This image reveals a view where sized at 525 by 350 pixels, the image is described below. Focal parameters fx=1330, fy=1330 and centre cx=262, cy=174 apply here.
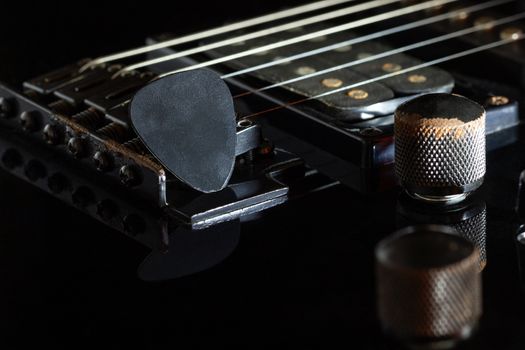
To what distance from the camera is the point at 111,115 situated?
149 cm

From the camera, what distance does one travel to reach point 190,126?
139cm

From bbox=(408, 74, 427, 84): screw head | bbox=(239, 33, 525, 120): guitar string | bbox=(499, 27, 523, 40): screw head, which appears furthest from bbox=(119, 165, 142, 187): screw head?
bbox=(499, 27, 523, 40): screw head

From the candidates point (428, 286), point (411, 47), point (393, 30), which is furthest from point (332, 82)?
point (428, 286)

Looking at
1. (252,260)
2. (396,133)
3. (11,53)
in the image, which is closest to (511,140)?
(396,133)

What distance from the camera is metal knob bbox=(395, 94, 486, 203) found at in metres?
1.35

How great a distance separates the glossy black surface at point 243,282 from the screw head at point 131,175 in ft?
0.19

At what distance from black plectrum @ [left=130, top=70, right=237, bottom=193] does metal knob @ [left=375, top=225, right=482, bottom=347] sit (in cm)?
34

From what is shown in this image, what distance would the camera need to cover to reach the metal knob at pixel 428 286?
3.57 ft

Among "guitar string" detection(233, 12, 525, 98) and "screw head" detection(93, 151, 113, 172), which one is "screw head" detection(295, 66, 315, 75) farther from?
"screw head" detection(93, 151, 113, 172)

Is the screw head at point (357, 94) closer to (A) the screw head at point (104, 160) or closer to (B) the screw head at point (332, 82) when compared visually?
(B) the screw head at point (332, 82)

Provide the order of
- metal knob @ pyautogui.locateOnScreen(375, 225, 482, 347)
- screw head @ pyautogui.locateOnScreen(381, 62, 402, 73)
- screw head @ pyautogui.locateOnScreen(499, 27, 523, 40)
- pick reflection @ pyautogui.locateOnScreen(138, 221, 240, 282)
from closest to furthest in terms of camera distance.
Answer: metal knob @ pyautogui.locateOnScreen(375, 225, 482, 347)
pick reflection @ pyautogui.locateOnScreen(138, 221, 240, 282)
screw head @ pyautogui.locateOnScreen(381, 62, 402, 73)
screw head @ pyautogui.locateOnScreen(499, 27, 523, 40)

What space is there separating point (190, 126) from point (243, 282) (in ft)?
0.69

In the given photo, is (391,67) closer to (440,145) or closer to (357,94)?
(357,94)

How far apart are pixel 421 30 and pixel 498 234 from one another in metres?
0.55
